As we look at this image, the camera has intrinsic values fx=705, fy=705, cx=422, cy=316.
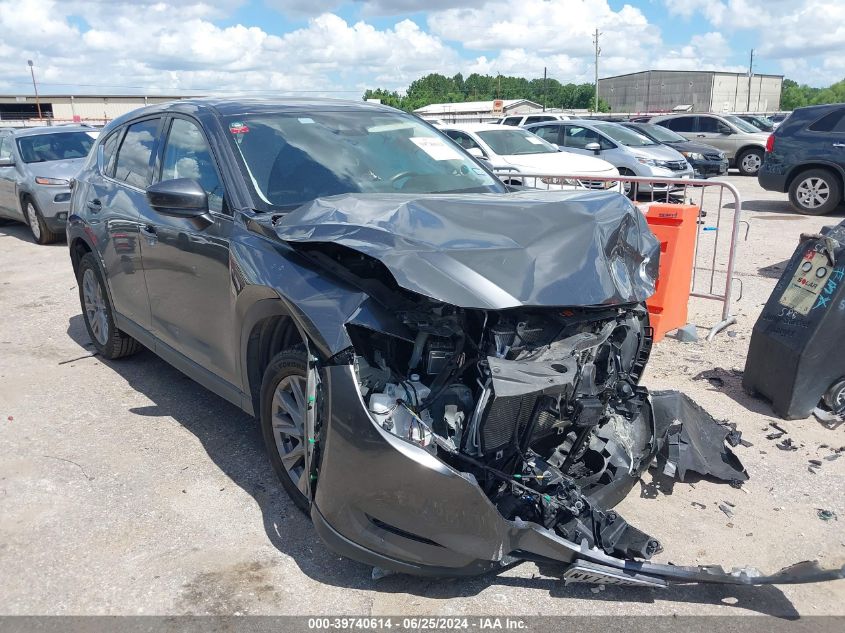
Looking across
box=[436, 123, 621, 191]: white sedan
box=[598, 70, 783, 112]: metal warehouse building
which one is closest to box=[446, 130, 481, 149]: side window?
box=[436, 123, 621, 191]: white sedan

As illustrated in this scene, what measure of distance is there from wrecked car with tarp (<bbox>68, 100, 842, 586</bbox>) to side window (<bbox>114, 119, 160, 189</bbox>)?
106cm

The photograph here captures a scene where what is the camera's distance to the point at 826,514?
347cm

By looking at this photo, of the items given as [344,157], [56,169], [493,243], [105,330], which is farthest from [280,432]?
[56,169]

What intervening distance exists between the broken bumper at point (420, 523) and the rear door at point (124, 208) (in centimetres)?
244

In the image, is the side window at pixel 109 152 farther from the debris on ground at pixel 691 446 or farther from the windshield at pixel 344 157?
the debris on ground at pixel 691 446

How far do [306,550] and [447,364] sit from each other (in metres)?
1.14

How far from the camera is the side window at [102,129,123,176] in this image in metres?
5.21

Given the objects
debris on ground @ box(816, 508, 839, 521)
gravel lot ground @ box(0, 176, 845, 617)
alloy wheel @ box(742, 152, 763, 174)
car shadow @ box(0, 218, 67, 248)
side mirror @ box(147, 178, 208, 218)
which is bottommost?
alloy wheel @ box(742, 152, 763, 174)

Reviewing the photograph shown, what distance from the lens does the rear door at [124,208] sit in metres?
4.61

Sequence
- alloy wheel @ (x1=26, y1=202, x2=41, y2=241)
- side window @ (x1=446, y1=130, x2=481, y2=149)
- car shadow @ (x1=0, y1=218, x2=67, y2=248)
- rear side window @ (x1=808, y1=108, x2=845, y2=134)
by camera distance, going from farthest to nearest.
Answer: side window @ (x1=446, y1=130, x2=481, y2=149) < rear side window @ (x1=808, y1=108, x2=845, y2=134) < car shadow @ (x1=0, y1=218, x2=67, y2=248) < alloy wheel @ (x1=26, y1=202, x2=41, y2=241)

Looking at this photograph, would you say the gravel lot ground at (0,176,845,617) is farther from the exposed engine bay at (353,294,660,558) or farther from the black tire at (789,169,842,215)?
the black tire at (789,169,842,215)

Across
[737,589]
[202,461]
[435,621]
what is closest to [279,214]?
[202,461]

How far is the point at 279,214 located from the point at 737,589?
2.65 meters

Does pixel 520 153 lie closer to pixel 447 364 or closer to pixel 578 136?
pixel 578 136
